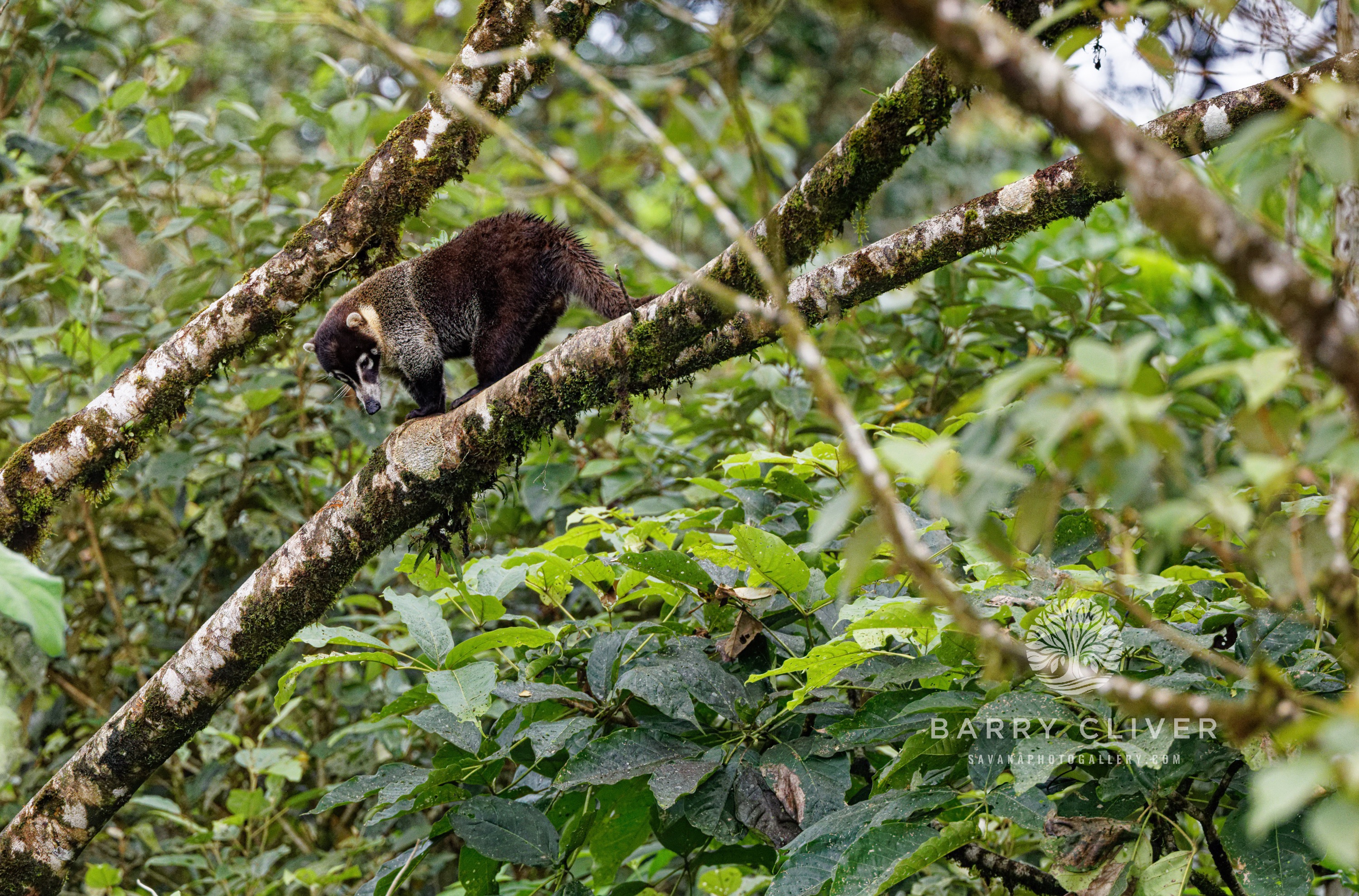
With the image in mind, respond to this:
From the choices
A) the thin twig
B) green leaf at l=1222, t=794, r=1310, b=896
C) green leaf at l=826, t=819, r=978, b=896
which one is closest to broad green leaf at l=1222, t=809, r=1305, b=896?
green leaf at l=1222, t=794, r=1310, b=896

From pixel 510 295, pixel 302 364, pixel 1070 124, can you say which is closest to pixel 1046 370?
pixel 1070 124

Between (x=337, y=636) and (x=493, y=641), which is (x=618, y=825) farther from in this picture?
(x=337, y=636)

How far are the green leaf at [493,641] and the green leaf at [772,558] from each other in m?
0.39

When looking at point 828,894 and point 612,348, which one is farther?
point 612,348

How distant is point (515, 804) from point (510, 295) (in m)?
A: 1.81

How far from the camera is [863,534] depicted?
102 centimetres

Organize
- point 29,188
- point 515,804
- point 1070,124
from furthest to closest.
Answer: point 29,188 < point 515,804 < point 1070,124

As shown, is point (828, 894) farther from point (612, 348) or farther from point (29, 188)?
point (29, 188)

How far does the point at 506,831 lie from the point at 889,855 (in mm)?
672

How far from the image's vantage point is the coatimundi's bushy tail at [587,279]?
3.05 meters

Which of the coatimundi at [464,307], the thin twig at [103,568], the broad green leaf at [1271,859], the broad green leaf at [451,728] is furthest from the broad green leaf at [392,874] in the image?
the thin twig at [103,568]

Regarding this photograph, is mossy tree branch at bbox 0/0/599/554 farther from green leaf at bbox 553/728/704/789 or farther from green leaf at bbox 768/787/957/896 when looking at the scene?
green leaf at bbox 768/787/957/896

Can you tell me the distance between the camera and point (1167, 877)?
1436 mm

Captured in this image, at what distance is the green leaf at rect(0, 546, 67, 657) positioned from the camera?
3.07 feet
